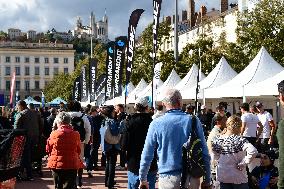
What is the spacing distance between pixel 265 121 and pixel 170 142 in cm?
1065

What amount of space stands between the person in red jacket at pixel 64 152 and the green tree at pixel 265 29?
25.4 metres

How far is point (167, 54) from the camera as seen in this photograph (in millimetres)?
46812

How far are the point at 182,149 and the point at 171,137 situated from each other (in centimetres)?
19

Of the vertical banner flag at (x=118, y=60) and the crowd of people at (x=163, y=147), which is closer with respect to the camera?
the crowd of people at (x=163, y=147)

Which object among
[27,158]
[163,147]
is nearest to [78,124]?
[27,158]

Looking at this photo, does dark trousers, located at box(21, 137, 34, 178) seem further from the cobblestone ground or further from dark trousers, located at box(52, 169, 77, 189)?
dark trousers, located at box(52, 169, 77, 189)

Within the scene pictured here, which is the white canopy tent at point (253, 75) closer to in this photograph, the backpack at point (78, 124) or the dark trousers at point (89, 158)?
the dark trousers at point (89, 158)

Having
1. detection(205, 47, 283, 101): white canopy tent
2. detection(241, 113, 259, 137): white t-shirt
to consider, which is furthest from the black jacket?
detection(205, 47, 283, 101): white canopy tent

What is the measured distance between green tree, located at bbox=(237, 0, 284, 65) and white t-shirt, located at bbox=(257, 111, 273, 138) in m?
17.4

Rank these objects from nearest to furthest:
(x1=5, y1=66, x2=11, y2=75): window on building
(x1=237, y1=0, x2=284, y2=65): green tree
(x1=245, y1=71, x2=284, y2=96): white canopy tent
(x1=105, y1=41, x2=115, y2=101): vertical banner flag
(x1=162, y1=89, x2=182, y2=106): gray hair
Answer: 1. (x1=162, y1=89, x2=182, y2=106): gray hair
2. (x1=245, y1=71, x2=284, y2=96): white canopy tent
3. (x1=105, y1=41, x2=115, y2=101): vertical banner flag
4. (x1=237, y1=0, x2=284, y2=65): green tree
5. (x1=5, y1=66, x2=11, y2=75): window on building

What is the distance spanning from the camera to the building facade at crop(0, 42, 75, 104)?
16362cm

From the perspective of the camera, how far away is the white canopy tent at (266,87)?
63.3ft

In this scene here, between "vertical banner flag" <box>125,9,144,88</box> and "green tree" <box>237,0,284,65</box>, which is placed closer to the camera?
"vertical banner flag" <box>125,9,144,88</box>

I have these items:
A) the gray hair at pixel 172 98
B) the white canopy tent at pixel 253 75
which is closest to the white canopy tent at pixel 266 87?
the white canopy tent at pixel 253 75
